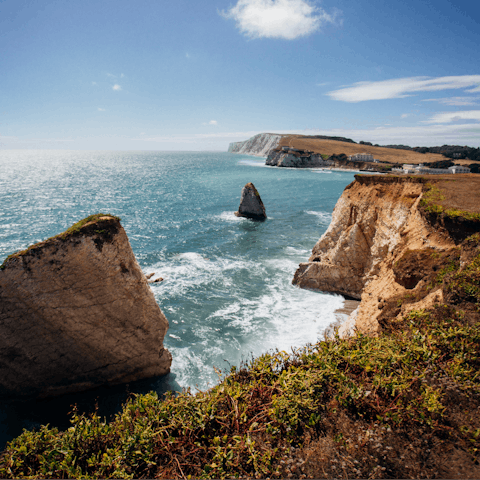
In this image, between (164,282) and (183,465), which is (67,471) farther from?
(164,282)

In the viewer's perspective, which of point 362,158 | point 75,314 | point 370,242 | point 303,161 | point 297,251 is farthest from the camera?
point 303,161

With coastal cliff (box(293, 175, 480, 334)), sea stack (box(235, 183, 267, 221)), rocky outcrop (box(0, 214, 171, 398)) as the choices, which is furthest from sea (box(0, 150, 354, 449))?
coastal cliff (box(293, 175, 480, 334))

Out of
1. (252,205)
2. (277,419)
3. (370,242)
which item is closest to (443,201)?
(370,242)

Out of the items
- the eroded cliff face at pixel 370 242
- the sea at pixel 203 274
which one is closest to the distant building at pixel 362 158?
the sea at pixel 203 274

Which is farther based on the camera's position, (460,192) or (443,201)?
(460,192)

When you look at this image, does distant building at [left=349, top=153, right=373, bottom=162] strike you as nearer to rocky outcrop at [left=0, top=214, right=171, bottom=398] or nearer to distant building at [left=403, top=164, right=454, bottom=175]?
distant building at [left=403, top=164, right=454, bottom=175]

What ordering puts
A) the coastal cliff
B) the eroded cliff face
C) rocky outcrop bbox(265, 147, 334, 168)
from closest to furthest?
the coastal cliff < the eroded cliff face < rocky outcrop bbox(265, 147, 334, 168)

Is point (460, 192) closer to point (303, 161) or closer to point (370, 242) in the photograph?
point (370, 242)

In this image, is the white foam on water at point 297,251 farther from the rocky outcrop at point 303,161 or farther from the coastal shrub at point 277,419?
the rocky outcrop at point 303,161
